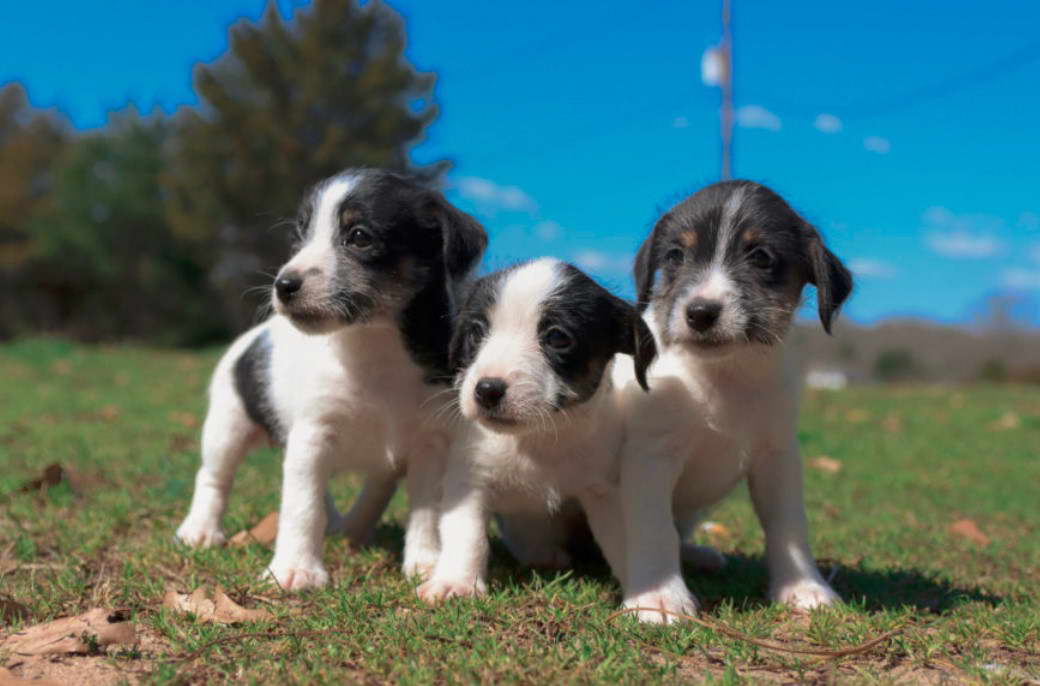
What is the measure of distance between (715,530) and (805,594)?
2.04 meters

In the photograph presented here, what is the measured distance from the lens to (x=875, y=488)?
8.41 meters

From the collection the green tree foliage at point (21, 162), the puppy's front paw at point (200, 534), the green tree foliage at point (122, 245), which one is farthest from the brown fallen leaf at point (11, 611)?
the green tree foliage at point (21, 162)

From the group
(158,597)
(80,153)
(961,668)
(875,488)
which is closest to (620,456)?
(961,668)

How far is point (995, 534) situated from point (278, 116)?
33262 mm

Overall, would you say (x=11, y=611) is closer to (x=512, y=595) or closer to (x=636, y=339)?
(x=512, y=595)

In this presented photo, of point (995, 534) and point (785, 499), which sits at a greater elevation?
point (785, 499)

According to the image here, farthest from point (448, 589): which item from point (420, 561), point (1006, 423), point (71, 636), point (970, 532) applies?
point (1006, 423)

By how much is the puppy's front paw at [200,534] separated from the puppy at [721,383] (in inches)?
90.5

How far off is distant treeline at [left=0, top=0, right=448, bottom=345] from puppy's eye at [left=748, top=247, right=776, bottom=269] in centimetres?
3032

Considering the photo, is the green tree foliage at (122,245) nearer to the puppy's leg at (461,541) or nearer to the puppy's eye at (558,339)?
the puppy's leg at (461,541)

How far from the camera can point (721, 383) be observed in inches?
161

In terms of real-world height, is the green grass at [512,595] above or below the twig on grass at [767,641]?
below

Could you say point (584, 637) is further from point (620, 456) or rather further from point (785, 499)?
point (785, 499)

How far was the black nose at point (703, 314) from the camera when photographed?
3680mm
